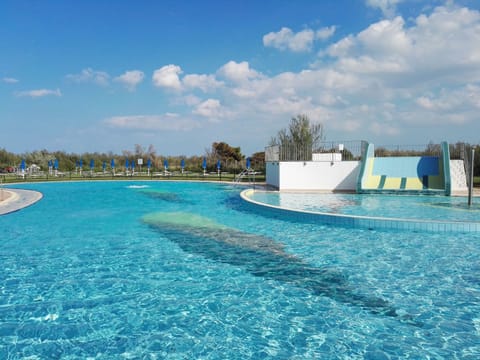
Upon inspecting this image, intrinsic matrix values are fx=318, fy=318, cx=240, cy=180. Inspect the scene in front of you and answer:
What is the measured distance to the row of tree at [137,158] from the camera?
3325cm

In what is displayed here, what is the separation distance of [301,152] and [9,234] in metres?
12.6

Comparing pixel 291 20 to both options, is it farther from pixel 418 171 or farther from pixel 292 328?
pixel 292 328

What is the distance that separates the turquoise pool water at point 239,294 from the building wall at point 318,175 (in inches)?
307

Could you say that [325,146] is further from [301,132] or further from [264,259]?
[264,259]

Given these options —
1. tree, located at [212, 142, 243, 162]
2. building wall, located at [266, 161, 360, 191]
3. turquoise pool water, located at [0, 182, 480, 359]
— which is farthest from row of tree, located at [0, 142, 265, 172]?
turquoise pool water, located at [0, 182, 480, 359]

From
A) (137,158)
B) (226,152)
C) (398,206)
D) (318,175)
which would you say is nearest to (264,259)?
(398,206)

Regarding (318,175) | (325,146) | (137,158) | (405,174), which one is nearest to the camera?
(405,174)

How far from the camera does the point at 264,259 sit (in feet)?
19.0

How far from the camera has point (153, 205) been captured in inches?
502

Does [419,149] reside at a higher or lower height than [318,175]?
higher

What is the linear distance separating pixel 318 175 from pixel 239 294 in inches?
478

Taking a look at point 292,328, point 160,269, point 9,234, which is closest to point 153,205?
point 9,234

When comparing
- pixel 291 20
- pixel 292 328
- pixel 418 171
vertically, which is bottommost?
pixel 292 328

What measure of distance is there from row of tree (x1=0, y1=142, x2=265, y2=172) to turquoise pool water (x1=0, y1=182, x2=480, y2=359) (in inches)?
955
